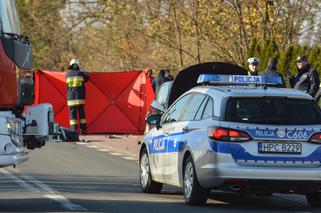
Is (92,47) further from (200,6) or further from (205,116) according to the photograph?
(205,116)

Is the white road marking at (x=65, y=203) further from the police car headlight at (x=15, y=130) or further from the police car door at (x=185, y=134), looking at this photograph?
the police car door at (x=185, y=134)

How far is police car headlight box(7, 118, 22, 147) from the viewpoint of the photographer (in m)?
11.5

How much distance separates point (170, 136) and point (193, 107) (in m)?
0.57

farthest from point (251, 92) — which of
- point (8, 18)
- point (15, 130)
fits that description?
point (8, 18)

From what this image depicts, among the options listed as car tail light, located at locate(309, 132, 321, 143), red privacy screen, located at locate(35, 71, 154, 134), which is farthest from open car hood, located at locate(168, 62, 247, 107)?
red privacy screen, located at locate(35, 71, 154, 134)

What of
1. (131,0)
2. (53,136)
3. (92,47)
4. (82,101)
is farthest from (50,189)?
(92,47)

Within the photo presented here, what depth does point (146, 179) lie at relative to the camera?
47.8 feet

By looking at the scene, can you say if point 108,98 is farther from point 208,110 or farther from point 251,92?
point 251,92

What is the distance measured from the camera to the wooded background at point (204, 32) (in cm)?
3253

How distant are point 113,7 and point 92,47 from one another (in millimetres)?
11114

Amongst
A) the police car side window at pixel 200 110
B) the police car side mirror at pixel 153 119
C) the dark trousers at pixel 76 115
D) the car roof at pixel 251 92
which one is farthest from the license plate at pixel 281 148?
the dark trousers at pixel 76 115

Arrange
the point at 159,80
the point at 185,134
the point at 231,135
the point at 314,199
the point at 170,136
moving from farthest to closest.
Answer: the point at 159,80 → the point at 170,136 → the point at 314,199 → the point at 185,134 → the point at 231,135

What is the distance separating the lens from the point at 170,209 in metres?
12.3

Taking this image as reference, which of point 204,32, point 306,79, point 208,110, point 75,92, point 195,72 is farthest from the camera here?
point 204,32
